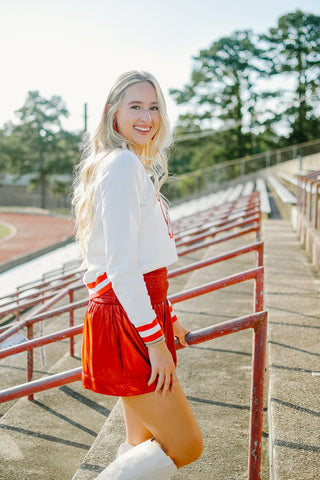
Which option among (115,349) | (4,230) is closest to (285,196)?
(115,349)

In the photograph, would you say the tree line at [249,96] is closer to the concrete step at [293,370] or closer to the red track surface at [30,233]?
the red track surface at [30,233]

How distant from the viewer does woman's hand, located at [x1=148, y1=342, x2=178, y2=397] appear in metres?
1.55

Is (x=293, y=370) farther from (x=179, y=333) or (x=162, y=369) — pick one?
(x=162, y=369)

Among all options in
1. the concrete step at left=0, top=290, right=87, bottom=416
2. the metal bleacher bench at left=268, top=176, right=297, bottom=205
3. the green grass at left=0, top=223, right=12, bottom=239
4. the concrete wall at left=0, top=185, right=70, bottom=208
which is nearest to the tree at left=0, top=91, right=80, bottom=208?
the concrete wall at left=0, top=185, right=70, bottom=208

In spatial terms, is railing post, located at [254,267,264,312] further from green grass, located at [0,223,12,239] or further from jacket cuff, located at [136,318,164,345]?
green grass, located at [0,223,12,239]

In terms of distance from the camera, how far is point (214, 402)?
2.78m

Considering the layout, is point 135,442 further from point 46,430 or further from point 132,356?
point 46,430

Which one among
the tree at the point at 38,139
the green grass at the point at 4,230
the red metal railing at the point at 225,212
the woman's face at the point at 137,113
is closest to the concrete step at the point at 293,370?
the woman's face at the point at 137,113

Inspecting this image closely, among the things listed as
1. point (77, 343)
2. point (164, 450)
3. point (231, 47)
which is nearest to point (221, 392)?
point (164, 450)

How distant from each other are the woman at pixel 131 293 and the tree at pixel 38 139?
4773cm

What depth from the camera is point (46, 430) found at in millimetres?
3117

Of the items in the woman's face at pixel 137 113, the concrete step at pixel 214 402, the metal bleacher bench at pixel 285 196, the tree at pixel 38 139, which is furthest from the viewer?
the tree at pixel 38 139

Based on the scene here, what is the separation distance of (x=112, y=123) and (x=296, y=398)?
147 cm

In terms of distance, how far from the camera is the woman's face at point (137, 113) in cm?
174
